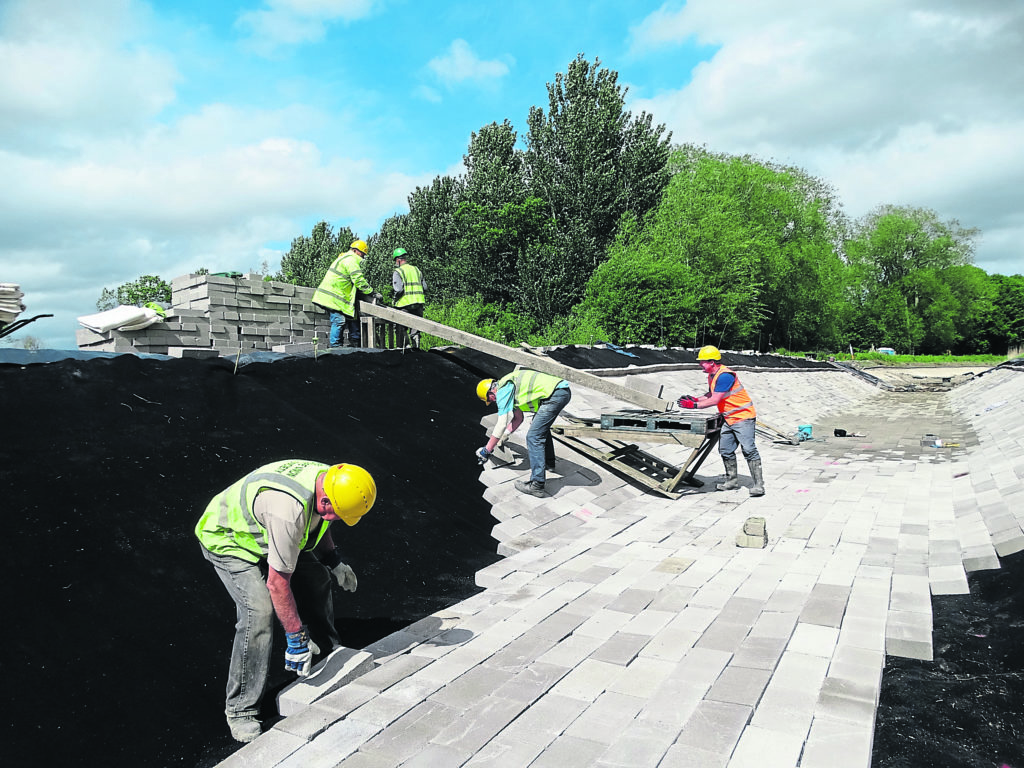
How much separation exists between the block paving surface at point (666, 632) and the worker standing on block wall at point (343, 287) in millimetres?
3670

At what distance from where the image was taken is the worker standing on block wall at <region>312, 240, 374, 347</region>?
9.53m

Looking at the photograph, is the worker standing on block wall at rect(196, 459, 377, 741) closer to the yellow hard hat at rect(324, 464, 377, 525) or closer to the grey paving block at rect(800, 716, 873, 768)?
the yellow hard hat at rect(324, 464, 377, 525)

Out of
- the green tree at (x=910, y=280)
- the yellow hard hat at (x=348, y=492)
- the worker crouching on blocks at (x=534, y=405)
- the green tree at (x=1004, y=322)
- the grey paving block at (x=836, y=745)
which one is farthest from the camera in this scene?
the green tree at (x=1004, y=322)

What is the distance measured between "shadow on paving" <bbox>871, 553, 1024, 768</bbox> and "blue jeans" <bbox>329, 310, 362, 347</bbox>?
330 inches

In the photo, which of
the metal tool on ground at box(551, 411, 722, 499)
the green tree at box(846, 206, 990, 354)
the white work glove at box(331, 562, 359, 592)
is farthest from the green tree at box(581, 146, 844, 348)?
the white work glove at box(331, 562, 359, 592)

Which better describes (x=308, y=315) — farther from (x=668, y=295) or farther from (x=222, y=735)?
(x=668, y=295)

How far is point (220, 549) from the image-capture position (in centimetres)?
312

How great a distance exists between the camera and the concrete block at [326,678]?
10.7 ft

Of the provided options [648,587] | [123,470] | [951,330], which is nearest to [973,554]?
[648,587]

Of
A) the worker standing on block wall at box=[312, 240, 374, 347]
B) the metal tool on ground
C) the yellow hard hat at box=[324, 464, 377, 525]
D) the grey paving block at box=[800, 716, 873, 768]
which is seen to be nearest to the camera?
the grey paving block at box=[800, 716, 873, 768]

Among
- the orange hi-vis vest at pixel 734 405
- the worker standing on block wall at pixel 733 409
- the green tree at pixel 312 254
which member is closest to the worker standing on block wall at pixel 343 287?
the worker standing on block wall at pixel 733 409

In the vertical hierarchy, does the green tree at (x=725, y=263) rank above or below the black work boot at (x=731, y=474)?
above

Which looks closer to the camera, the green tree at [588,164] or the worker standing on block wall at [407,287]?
the worker standing on block wall at [407,287]

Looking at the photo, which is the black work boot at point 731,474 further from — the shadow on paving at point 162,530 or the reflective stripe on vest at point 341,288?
the reflective stripe on vest at point 341,288
